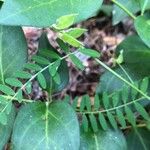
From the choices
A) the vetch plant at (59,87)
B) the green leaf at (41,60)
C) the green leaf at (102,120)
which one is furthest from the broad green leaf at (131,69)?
the green leaf at (41,60)

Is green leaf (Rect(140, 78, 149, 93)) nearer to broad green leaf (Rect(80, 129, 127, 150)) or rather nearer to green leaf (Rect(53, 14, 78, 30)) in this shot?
broad green leaf (Rect(80, 129, 127, 150))

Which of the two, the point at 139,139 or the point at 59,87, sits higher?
Answer: the point at 59,87

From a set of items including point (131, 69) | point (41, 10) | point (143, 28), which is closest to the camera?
point (41, 10)

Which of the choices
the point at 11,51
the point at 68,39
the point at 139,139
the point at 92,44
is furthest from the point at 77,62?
the point at 92,44

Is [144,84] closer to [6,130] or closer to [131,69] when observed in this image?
[131,69]

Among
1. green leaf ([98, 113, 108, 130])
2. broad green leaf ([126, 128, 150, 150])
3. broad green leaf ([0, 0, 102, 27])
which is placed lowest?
broad green leaf ([126, 128, 150, 150])

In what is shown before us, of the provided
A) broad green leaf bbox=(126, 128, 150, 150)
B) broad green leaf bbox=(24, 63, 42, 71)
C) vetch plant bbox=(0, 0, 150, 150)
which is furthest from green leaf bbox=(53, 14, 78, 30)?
broad green leaf bbox=(126, 128, 150, 150)

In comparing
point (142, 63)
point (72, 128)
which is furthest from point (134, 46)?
point (72, 128)

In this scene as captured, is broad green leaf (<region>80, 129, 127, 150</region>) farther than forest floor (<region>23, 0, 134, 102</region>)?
No
